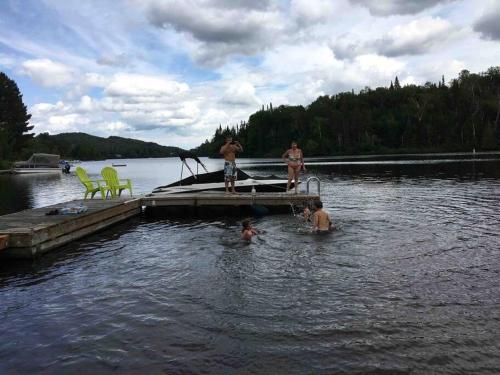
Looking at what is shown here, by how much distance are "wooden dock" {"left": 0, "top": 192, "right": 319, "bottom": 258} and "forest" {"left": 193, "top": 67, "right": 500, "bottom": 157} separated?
97459 mm

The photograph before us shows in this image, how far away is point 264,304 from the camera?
7453 millimetres

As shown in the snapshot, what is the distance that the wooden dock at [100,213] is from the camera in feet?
36.1

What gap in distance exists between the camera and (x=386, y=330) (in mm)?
6270

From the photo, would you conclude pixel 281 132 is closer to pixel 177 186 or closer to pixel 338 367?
pixel 177 186

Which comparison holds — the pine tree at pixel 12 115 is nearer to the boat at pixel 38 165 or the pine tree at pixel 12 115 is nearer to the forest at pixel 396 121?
the boat at pixel 38 165

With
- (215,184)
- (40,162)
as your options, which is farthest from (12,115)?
(215,184)

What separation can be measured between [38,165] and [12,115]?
2206 cm

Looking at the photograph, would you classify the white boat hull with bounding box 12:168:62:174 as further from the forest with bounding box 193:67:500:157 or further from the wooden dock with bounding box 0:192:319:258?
the forest with bounding box 193:67:500:157

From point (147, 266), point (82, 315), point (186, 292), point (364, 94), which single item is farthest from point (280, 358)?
point (364, 94)

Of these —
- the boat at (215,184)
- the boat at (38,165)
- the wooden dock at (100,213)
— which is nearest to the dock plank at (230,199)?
the wooden dock at (100,213)

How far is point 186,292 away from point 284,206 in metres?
10.3

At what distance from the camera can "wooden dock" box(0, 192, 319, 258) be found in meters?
11.0

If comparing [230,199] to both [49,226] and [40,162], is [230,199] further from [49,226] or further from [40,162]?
[40,162]

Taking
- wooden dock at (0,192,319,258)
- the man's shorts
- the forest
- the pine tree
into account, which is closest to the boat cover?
the pine tree
